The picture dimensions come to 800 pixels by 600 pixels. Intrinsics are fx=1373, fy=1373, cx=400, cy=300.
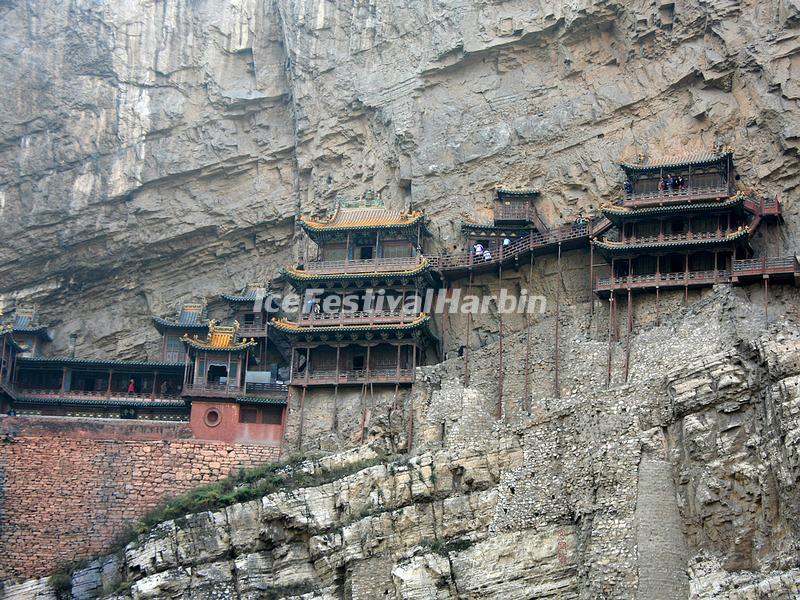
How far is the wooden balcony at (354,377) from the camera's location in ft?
181

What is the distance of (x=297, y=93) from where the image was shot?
64.7m

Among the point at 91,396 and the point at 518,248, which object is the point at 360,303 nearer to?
the point at 518,248

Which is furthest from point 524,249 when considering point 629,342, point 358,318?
point 629,342

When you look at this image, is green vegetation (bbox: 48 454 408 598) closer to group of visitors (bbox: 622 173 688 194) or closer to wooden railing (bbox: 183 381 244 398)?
wooden railing (bbox: 183 381 244 398)

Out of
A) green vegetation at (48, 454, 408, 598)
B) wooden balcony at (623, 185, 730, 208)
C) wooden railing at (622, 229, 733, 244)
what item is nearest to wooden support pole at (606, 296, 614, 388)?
wooden railing at (622, 229, 733, 244)

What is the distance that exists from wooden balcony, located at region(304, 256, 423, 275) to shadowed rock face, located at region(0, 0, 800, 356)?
2146mm

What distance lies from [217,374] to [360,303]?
6.88 meters

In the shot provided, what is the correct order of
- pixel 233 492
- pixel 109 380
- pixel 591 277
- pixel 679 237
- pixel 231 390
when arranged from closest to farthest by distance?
1. pixel 233 492
2. pixel 679 237
3. pixel 591 277
4. pixel 231 390
5. pixel 109 380

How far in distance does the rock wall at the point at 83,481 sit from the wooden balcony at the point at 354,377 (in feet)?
11.4

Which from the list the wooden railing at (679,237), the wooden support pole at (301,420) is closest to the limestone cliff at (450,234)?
the wooden railing at (679,237)

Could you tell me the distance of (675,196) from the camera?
53.3m

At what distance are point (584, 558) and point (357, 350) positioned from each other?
17.9m

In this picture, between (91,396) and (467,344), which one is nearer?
(467,344)

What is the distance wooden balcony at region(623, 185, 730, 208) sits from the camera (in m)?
52.7
